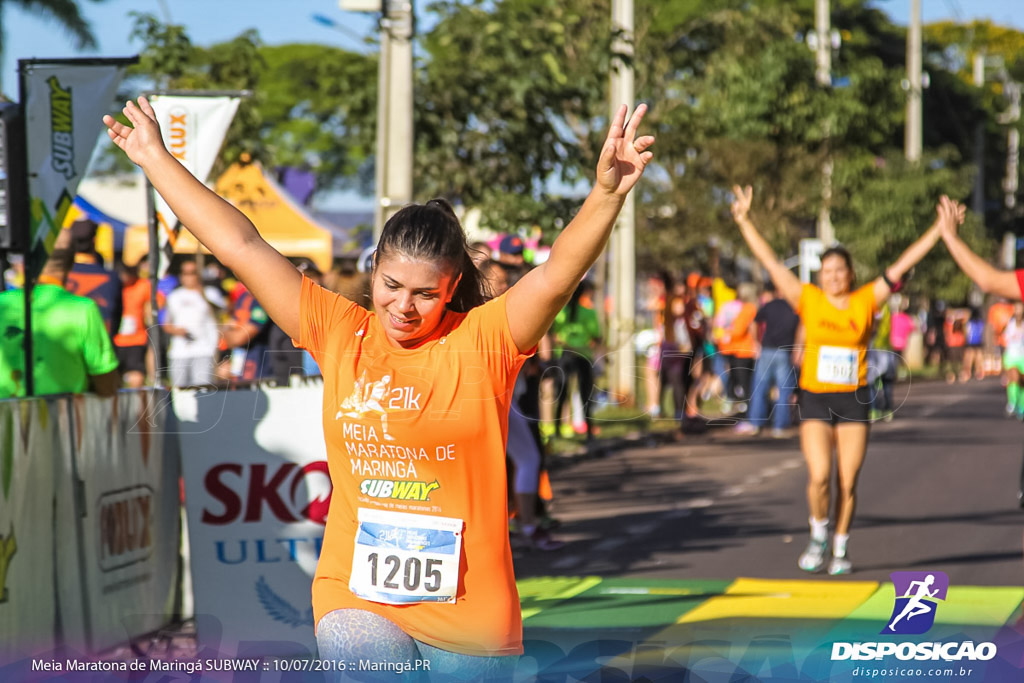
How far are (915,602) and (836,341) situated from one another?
401 cm

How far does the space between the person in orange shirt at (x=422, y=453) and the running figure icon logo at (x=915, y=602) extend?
1.93 metres

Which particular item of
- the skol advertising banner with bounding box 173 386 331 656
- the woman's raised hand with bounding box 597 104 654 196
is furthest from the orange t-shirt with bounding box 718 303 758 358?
the woman's raised hand with bounding box 597 104 654 196

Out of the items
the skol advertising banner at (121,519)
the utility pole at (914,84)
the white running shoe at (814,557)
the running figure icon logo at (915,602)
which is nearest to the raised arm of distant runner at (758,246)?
the white running shoe at (814,557)

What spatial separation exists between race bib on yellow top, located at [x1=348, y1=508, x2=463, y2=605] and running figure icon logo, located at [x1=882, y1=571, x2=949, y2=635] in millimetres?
2082

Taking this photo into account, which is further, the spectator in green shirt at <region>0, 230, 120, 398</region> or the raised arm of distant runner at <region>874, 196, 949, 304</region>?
the raised arm of distant runner at <region>874, 196, 949, 304</region>

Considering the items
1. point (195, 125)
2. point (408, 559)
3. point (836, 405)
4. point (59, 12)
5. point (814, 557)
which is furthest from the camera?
point (59, 12)

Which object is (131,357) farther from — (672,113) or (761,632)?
(672,113)

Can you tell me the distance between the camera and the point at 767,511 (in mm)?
11750

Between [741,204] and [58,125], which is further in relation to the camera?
[741,204]

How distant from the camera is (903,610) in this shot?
15.8 feet

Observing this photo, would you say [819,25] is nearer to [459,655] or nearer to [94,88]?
Answer: [94,88]

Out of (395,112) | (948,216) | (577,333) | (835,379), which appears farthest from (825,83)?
(948,216)

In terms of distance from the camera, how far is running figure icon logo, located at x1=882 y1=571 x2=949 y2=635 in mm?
4754

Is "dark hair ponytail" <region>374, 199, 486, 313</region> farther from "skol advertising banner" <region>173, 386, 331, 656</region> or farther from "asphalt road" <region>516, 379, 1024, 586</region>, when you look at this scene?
"asphalt road" <region>516, 379, 1024, 586</region>
